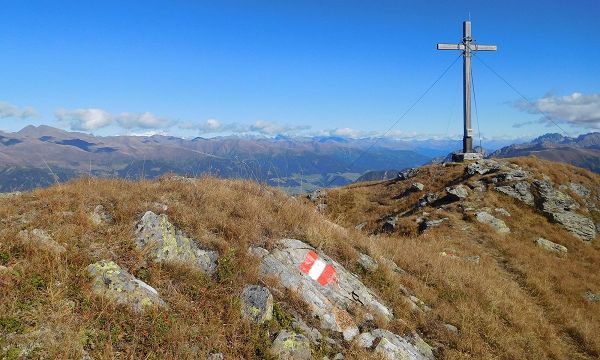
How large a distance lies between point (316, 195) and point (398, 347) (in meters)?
20.1

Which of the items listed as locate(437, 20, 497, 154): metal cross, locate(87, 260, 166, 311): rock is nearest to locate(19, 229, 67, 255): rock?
locate(87, 260, 166, 311): rock

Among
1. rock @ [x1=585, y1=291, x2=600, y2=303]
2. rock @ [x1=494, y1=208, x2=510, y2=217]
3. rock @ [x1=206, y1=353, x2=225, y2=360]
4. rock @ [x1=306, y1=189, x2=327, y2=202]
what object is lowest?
rock @ [x1=585, y1=291, x2=600, y2=303]

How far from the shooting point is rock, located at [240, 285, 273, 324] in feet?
22.6

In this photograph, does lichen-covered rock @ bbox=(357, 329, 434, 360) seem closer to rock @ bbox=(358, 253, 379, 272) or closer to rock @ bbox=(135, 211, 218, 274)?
rock @ bbox=(358, 253, 379, 272)

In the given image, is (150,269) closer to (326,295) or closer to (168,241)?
(168,241)

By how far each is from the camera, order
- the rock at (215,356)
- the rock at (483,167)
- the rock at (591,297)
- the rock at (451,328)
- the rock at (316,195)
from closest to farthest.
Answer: the rock at (215,356) → the rock at (451,328) → the rock at (591,297) → the rock at (483,167) → the rock at (316,195)

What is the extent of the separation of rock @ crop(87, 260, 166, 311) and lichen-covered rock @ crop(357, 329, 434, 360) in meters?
3.96

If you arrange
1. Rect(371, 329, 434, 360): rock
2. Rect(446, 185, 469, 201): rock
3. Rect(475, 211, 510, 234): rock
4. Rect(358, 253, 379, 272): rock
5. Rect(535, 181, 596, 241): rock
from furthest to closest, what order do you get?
1. Rect(446, 185, 469, 201): rock
2. Rect(535, 181, 596, 241): rock
3. Rect(475, 211, 510, 234): rock
4. Rect(358, 253, 379, 272): rock
5. Rect(371, 329, 434, 360): rock

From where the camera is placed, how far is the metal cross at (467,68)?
29.8 meters

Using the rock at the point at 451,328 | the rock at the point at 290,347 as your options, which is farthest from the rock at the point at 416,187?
the rock at the point at 290,347

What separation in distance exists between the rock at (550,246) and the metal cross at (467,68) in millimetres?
13370

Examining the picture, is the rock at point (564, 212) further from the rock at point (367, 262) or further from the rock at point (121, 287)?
the rock at point (121, 287)

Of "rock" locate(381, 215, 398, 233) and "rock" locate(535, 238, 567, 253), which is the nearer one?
"rock" locate(535, 238, 567, 253)

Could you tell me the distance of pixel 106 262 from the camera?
7004 millimetres
